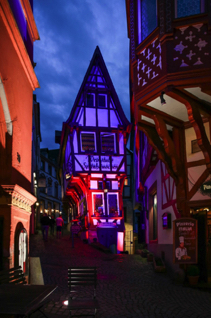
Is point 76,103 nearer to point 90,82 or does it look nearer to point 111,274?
point 90,82

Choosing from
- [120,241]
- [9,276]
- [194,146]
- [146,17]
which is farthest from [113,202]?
[9,276]

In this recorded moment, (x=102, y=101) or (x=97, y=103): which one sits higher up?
(x=102, y=101)

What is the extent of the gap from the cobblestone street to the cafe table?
1.36 meters

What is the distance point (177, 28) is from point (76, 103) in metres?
15.5

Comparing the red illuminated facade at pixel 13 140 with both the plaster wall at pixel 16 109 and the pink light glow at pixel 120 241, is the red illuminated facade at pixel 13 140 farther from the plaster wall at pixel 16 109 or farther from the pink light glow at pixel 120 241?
the pink light glow at pixel 120 241

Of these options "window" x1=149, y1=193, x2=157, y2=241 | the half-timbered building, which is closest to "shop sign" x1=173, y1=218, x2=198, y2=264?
the half-timbered building

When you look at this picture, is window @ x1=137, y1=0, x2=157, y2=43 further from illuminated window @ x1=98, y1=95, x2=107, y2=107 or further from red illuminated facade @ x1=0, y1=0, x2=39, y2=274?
illuminated window @ x1=98, y1=95, x2=107, y2=107

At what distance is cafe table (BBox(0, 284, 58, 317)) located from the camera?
4.02 metres

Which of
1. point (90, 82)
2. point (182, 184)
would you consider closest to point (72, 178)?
point (90, 82)

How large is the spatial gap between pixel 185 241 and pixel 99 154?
568 inches

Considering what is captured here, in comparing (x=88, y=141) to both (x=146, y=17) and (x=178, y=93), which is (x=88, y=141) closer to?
(x=146, y=17)

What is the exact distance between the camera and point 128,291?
30.9 feet

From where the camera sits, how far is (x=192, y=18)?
902 centimetres

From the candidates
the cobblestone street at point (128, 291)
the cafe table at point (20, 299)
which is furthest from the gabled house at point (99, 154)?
the cafe table at point (20, 299)
